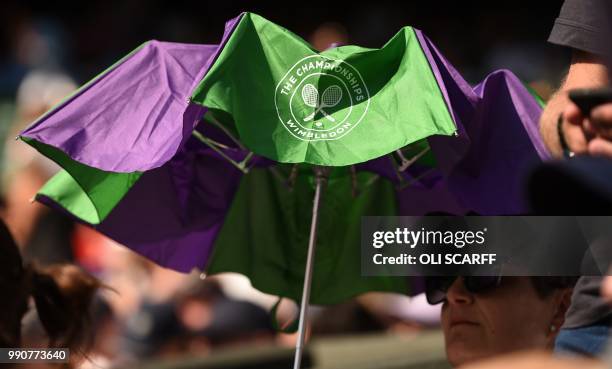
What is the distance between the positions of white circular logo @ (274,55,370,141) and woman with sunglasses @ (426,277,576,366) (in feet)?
1.76

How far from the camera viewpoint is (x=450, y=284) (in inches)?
112

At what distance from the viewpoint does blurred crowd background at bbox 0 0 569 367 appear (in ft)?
18.6

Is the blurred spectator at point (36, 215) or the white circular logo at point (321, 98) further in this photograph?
the blurred spectator at point (36, 215)

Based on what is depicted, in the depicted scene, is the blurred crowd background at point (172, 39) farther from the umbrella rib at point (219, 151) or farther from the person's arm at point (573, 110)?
the person's arm at point (573, 110)

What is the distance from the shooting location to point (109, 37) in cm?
949

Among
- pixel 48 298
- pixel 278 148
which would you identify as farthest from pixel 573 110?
pixel 48 298

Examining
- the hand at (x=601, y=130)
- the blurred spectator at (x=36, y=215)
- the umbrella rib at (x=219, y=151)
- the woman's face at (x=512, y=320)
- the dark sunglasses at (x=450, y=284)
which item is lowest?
the hand at (x=601, y=130)

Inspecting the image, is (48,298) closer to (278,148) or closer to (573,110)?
(278,148)

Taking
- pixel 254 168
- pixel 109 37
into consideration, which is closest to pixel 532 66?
pixel 109 37

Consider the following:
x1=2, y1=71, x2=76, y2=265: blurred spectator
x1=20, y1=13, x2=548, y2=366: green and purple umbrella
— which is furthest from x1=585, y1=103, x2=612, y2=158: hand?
x1=2, y1=71, x2=76, y2=265: blurred spectator

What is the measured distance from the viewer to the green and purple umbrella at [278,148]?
102 inches

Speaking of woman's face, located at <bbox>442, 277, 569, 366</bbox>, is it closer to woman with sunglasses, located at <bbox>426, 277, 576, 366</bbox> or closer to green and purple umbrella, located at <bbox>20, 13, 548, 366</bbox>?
woman with sunglasses, located at <bbox>426, 277, 576, 366</bbox>

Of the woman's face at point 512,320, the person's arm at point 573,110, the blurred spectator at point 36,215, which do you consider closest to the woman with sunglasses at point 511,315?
the woman's face at point 512,320

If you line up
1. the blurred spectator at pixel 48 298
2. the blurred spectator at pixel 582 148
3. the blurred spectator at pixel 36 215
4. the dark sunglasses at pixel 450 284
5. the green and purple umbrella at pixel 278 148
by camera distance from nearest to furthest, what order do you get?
the blurred spectator at pixel 582 148
the green and purple umbrella at pixel 278 148
the dark sunglasses at pixel 450 284
the blurred spectator at pixel 48 298
the blurred spectator at pixel 36 215
